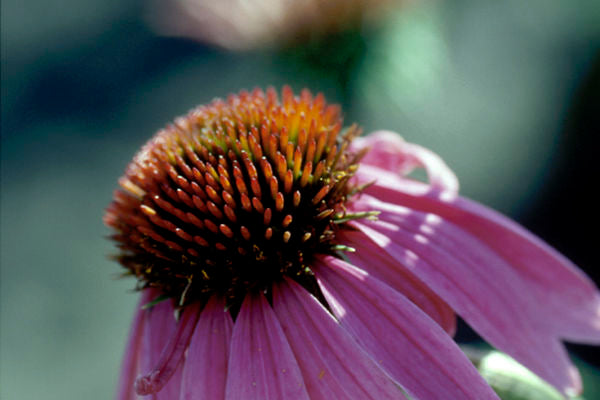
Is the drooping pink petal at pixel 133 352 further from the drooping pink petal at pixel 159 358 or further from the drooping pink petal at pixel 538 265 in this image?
the drooping pink petal at pixel 538 265

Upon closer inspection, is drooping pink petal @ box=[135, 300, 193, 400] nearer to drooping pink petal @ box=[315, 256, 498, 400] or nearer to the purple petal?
the purple petal

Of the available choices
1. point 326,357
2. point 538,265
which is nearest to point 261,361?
point 326,357

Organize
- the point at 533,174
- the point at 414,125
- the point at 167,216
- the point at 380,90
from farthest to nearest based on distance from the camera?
the point at 533,174 → the point at 414,125 → the point at 380,90 → the point at 167,216

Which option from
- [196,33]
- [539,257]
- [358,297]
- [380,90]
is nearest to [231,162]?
[358,297]

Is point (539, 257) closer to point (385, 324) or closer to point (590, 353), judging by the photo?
point (385, 324)

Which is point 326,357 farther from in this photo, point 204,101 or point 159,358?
point 204,101

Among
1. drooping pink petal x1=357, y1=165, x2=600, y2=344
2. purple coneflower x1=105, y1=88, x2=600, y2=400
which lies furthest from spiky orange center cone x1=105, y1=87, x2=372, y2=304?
drooping pink petal x1=357, y1=165, x2=600, y2=344

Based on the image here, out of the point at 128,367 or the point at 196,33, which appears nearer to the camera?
the point at 128,367

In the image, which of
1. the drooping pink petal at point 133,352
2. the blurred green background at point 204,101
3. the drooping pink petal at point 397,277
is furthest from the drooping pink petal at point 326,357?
the blurred green background at point 204,101
